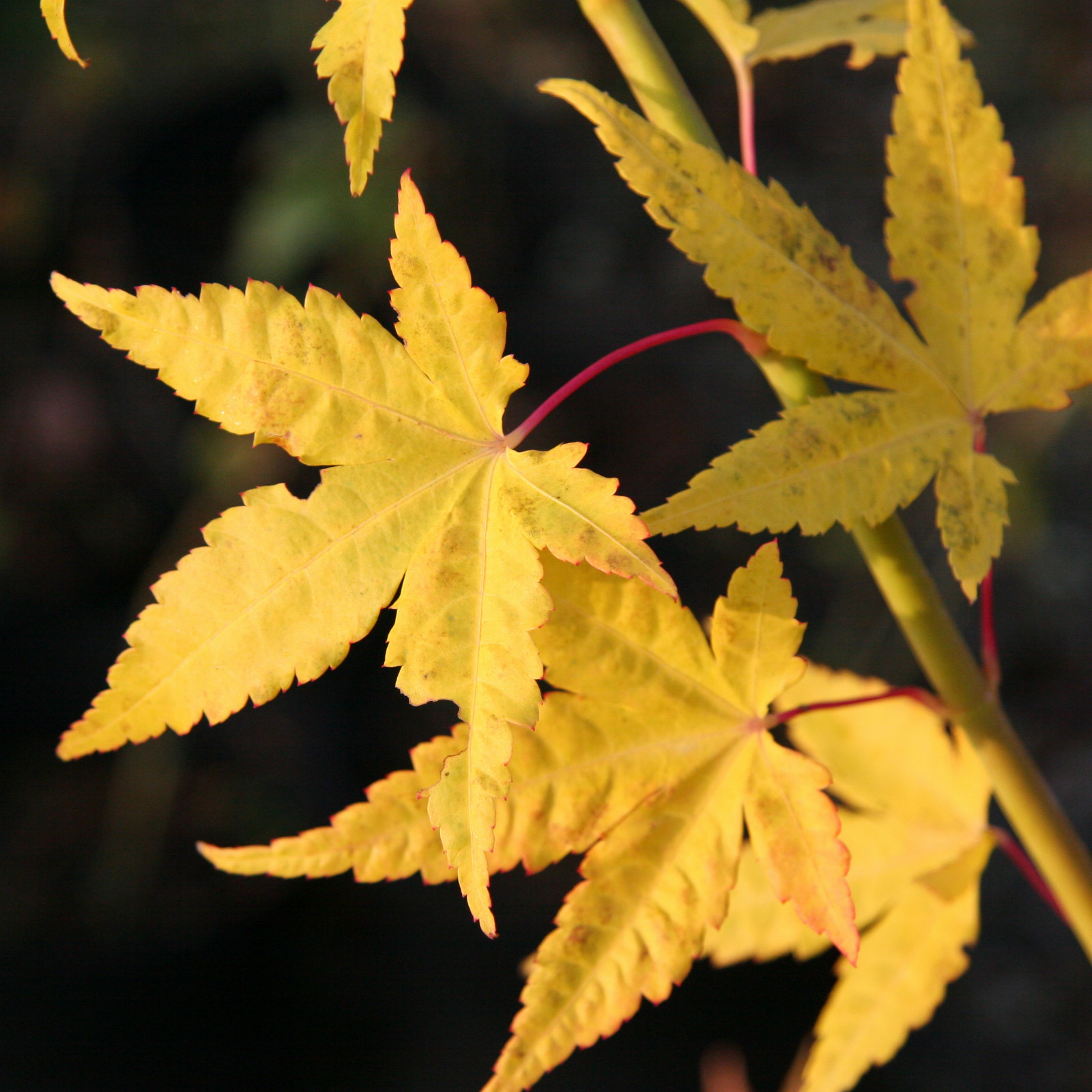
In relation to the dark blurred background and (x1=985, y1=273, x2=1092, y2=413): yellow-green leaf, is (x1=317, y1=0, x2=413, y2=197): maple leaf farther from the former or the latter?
the dark blurred background

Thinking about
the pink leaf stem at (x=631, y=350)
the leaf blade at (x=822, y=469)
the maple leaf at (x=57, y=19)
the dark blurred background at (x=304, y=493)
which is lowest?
the dark blurred background at (x=304, y=493)

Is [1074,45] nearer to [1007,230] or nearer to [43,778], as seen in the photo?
[1007,230]

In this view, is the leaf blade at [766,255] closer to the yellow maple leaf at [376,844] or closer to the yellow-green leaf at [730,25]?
the yellow-green leaf at [730,25]

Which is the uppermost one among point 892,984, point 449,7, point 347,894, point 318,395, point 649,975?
point 449,7

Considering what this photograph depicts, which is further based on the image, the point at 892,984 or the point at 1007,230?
the point at 892,984

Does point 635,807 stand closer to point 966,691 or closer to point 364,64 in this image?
point 966,691

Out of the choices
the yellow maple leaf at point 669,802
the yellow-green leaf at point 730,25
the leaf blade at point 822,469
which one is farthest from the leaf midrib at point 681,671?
the yellow-green leaf at point 730,25

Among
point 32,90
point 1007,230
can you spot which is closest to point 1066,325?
point 1007,230
